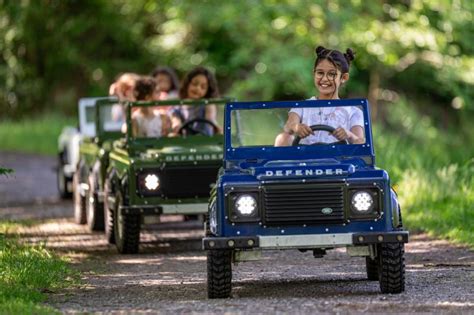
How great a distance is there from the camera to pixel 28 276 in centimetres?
1224

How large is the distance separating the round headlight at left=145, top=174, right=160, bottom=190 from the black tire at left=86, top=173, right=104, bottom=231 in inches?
90.9

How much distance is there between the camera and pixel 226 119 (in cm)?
1231

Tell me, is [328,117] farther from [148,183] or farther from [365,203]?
[148,183]

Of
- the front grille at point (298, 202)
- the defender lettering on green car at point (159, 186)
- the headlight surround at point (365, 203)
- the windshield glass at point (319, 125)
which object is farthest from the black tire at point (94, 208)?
the headlight surround at point (365, 203)

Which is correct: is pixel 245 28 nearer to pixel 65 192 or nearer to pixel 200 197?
pixel 65 192

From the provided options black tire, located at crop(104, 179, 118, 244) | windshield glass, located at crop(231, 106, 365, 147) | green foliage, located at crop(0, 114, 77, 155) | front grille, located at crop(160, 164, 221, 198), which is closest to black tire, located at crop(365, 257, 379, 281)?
windshield glass, located at crop(231, 106, 365, 147)

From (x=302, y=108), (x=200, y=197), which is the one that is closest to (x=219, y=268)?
(x=302, y=108)

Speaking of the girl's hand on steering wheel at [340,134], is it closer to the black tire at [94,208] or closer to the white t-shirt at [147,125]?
the white t-shirt at [147,125]

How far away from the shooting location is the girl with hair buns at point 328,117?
1220 centimetres

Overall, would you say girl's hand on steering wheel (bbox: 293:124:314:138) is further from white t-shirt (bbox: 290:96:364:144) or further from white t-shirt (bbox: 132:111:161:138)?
white t-shirt (bbox: 132:111:161:138)

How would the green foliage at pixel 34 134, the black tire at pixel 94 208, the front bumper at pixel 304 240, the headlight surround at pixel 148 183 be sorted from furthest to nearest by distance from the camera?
the green foliage at pixel 34 134, the black tire at pixel 94 208, the headlight surround at pixel 148 183, the front bumper at pixel 304 240

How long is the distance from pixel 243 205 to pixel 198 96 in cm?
658

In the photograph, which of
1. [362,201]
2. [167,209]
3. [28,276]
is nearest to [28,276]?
[28,276]

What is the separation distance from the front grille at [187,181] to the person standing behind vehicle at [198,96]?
145 cm
